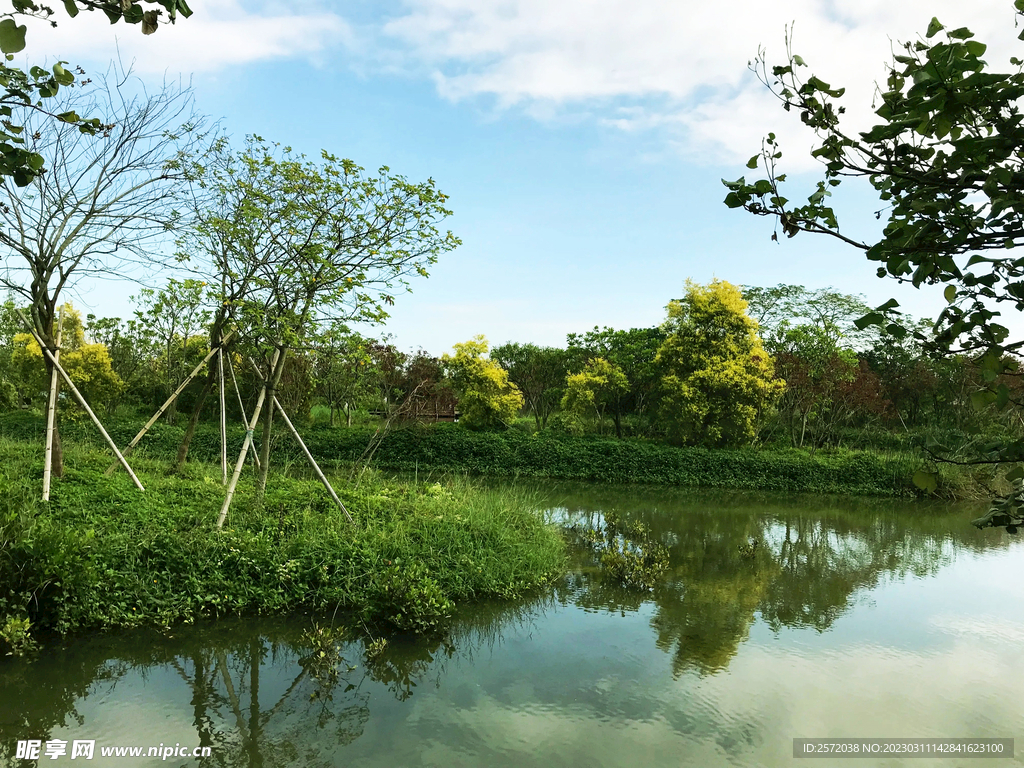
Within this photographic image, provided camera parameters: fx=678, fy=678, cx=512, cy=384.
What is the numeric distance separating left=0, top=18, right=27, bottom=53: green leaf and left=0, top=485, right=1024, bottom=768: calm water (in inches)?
124

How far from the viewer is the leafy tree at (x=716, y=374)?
16.0 m

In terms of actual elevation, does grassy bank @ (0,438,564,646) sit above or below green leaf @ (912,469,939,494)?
below

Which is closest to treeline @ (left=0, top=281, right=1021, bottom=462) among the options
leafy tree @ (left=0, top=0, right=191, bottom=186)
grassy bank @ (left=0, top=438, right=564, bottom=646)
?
grassy bank @ (left=0, top=438, right=564, bottom=646)

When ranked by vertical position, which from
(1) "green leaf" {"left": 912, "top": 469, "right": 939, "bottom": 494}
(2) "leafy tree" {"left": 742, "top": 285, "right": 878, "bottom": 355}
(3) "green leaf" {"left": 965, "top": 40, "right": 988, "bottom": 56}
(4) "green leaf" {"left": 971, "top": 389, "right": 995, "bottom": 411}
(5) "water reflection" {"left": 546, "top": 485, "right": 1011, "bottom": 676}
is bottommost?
(5) "water reflection" {"left": 546, "top": 485, "right": 1011, "bottom": 676}

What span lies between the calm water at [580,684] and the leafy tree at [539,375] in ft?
47.3

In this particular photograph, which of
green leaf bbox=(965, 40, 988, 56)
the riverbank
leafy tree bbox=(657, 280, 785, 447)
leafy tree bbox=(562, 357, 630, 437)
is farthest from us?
leafy tree bbox=(562, 357, 630, 437)

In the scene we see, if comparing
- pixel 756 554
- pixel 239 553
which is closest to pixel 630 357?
pixel 756 554

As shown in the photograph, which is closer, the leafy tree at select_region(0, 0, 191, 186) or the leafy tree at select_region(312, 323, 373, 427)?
the leafy tree at select_region(0, 0, 191, 186)

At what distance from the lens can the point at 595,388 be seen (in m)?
18.0

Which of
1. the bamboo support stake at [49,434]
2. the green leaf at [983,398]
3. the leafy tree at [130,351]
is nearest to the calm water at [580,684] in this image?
the bamboo support stake at [49,434]

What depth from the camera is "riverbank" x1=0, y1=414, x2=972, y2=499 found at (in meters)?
14.4

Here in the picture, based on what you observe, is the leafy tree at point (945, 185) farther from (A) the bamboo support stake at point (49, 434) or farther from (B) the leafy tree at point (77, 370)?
(B) the leafy tree at point (77, 370)

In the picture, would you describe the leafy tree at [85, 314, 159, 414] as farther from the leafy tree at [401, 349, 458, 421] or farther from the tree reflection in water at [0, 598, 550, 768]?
the tree reflection in water at [0, 598, 550, 768]

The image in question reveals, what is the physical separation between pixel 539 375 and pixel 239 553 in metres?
16.8
